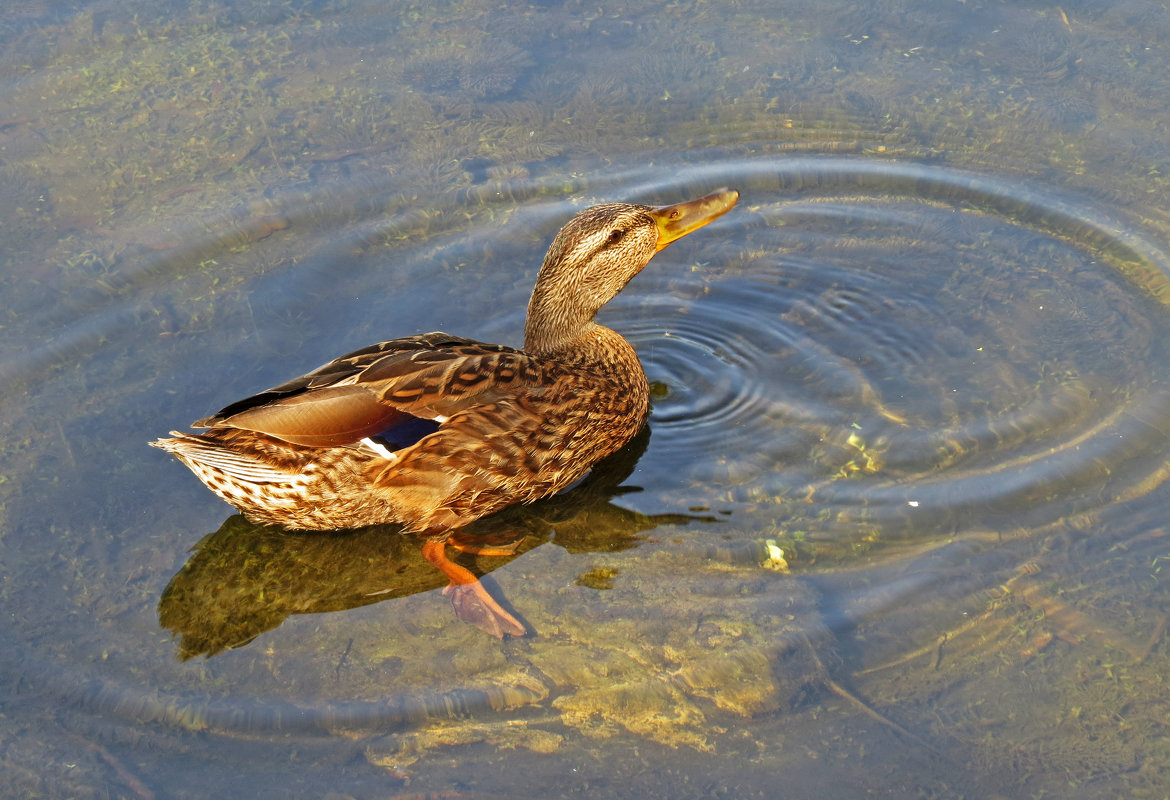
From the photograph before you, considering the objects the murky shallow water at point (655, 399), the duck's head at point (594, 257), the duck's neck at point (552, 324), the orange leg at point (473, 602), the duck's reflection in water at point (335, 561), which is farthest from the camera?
the duck's neck at point (552, 324)

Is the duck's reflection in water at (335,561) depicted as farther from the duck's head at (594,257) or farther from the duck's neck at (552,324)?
the duck's head at (594,257)

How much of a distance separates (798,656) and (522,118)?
4805mm

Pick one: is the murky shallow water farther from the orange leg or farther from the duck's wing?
the duck's wing

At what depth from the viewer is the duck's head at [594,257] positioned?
6113 mm

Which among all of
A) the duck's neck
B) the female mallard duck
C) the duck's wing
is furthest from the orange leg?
the duck's neck

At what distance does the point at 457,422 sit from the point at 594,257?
49.0 inches

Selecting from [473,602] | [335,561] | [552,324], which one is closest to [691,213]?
[552,324]

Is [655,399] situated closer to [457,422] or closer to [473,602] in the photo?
[457,422]

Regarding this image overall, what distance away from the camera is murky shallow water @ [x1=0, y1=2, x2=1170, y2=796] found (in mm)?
4570

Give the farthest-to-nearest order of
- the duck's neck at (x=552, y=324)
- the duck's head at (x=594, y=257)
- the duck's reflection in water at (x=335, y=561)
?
1. the duck's neck at (x=552, y=324)
2. the duck's head at (x=594, y=257)
3. the duck's reflection in water at (x=335, y=561)

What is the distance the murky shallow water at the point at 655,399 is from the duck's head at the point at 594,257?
0.56 meters

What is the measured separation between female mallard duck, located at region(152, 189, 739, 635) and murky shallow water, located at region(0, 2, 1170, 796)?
24 cm

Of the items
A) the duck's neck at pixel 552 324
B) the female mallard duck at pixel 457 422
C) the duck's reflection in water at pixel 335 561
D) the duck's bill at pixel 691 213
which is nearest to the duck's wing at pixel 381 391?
the female mallard duck at pixel 457 422

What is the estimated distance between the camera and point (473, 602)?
5215mm
